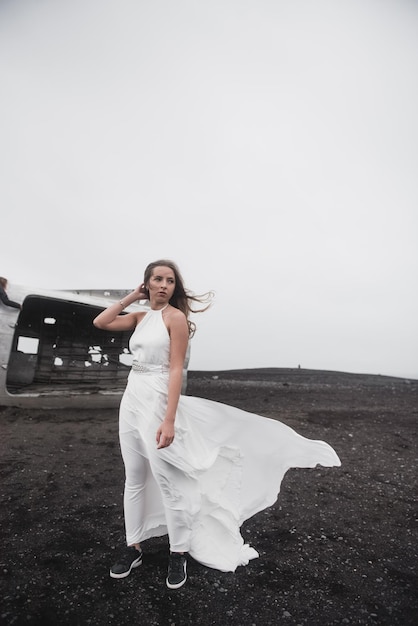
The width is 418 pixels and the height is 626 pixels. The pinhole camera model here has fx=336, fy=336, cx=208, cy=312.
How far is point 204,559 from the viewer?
3064 millimetres

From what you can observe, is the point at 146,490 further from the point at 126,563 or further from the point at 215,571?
the point at 215,571

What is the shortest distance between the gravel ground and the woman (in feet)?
0.77

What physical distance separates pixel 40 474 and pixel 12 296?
6.08 metres

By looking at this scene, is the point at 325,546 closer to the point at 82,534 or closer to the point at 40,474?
the point at 82,534

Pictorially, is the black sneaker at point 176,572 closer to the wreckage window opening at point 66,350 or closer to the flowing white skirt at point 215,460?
the flowing white skirt at point 215,460

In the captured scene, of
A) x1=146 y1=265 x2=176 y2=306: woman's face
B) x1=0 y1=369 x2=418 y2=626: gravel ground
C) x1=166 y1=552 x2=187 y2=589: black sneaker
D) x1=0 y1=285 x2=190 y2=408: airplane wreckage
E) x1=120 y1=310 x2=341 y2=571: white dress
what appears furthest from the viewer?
x1=0 y1=285 x2=190 y2=408: airplane wreckage

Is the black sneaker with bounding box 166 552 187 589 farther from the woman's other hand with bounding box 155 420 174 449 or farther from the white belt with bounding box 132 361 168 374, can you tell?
the white belt with bounding box 132 361 168 374

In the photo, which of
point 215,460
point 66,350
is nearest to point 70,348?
point 66,350

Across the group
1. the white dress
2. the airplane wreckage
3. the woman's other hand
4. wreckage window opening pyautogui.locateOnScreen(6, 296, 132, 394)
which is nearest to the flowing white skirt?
the white dress

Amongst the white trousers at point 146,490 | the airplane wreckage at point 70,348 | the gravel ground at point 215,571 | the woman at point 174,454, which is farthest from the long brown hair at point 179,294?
the airplane wreckage at point 70,348

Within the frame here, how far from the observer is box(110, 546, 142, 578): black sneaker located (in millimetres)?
2947

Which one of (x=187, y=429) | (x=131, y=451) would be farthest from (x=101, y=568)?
(x=187, y=429)

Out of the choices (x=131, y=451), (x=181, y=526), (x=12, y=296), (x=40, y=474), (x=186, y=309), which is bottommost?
(x=40, y=474)

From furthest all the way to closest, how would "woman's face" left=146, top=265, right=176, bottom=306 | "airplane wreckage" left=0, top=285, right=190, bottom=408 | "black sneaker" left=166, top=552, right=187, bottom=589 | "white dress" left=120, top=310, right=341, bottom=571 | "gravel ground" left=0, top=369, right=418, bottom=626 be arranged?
"airplane wreckage" left=0, top=285, right=190, bottom=408
"woman's face" left=146, top=265, right=176, bottom=306
"white dress" left=120, top=310, right=341, bottom=571
"black sneaker" left=166, top=552, right=187, bottom=589
"gravel ground" left=0, top=369, right=418, bottom=626
